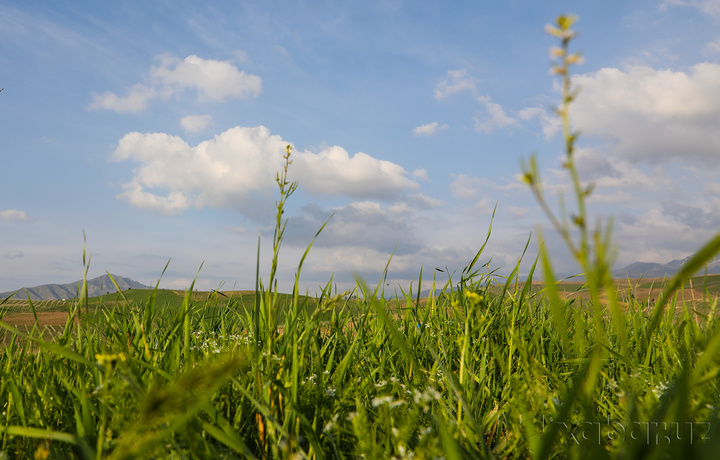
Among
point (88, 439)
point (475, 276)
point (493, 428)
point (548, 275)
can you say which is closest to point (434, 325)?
point (475, 276)

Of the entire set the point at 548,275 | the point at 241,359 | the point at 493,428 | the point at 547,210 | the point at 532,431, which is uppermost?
the point at 547,210

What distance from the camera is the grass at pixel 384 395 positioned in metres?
0.86

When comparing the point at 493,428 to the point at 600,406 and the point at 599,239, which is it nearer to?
the point at 600,406

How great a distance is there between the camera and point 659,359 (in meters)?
2.90

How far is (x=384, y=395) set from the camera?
2045 mm

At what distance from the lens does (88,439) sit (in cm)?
163

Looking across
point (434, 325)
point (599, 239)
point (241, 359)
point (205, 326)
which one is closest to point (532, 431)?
point (599, 239)

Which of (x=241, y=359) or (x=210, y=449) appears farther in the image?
(x=210, y=449)

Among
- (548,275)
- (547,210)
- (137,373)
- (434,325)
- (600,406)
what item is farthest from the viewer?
(434,325)

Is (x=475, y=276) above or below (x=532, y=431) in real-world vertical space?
above

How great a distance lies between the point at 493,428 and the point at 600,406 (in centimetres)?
54

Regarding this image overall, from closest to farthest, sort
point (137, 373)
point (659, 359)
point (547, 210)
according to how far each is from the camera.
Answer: point (547, 210) → point (137, 373) → point (659, 359)

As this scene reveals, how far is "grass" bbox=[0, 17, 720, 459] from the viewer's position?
863 mm

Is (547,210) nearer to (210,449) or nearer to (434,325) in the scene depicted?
(210,449)
